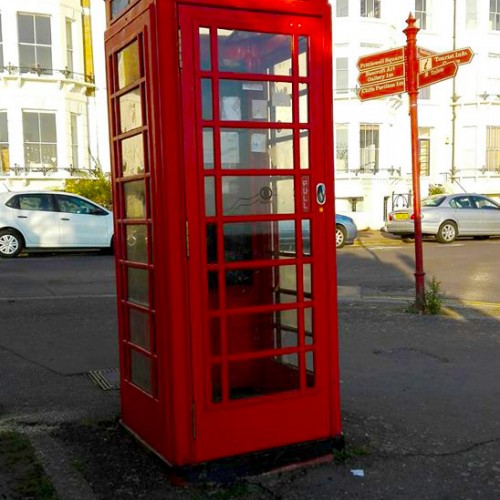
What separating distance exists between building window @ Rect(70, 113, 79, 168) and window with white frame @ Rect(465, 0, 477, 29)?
61.8 feet

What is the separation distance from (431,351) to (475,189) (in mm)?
24777

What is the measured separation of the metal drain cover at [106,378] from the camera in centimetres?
507

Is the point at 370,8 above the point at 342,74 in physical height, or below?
above

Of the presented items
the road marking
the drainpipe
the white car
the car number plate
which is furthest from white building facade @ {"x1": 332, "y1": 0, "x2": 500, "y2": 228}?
the road marking

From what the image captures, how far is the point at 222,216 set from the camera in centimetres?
328

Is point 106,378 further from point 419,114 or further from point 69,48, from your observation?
point 419,114

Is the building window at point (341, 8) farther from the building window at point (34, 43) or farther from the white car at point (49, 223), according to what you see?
the white car at point (49, 223)

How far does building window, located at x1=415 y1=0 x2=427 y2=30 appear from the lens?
2816cm

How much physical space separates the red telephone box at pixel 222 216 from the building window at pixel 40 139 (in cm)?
2037

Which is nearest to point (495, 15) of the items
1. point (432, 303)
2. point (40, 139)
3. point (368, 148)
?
point (368, 148)

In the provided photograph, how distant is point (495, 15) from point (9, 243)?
25.8 meters

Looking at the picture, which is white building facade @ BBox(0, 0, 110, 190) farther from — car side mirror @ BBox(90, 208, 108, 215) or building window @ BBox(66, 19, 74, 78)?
car side mirror @ BBox(90, 208, 108, 215)

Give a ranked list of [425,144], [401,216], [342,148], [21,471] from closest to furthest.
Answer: [21,471]
[401,216]
[342,148]
[425,144]

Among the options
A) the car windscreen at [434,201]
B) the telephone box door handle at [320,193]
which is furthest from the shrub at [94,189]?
the telephone box door handle at [320,193]
